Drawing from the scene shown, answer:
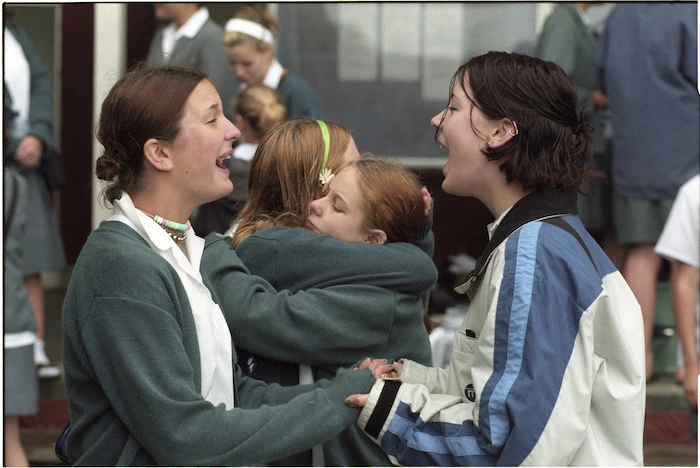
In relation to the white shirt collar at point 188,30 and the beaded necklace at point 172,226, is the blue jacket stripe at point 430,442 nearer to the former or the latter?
the beaded necklace at point 172,226

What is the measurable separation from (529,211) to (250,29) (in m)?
3.48

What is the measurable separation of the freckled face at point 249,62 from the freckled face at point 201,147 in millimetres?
3071

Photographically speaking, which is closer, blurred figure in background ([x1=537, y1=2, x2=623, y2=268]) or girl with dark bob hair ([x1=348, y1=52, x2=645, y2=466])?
girl with dark bob hair ([x1=348, y1=52, x2=645, y2=466])

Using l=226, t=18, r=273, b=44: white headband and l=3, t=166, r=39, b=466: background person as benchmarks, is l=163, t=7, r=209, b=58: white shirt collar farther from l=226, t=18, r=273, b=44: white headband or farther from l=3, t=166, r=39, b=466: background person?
l=3, t=166, r=39, b=466: background person

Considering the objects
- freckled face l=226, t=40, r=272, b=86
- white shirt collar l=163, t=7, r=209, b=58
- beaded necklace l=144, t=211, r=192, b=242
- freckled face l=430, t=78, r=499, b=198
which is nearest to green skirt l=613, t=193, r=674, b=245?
freckled face l=226, t=40, r=272, b=86

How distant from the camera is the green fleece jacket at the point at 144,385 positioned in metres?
2.04

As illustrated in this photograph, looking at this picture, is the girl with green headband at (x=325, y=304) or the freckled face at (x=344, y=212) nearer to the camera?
the girl with green headband at (x=325, y=304)

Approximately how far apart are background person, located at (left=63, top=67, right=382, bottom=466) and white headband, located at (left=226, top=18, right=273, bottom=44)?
10.3ft

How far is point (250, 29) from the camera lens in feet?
17.8

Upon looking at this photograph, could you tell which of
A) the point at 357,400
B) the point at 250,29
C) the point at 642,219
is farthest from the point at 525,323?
the point at 250,29

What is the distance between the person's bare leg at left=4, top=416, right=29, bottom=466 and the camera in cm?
457

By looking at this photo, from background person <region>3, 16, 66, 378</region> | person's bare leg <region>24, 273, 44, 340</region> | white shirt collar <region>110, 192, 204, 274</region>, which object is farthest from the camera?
person's bare leg <region>24, 273, 44, 340</region>

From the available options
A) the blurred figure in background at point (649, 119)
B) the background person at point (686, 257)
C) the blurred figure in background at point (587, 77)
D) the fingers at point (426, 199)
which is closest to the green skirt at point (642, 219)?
the blurred figure in background at point (649, 119)

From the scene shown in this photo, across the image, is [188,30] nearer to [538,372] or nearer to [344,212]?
[344,212]
